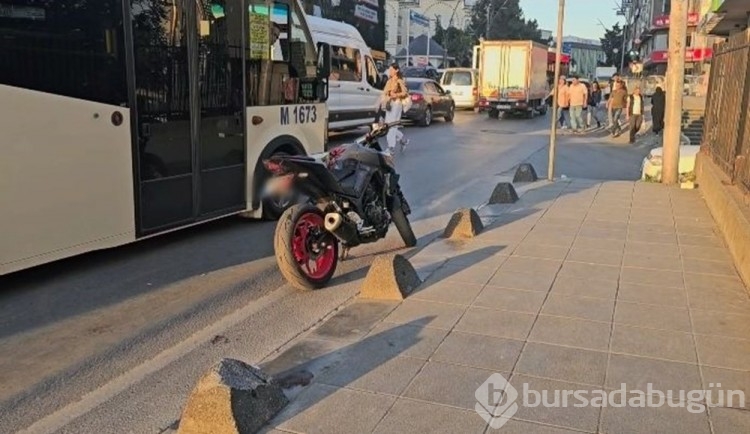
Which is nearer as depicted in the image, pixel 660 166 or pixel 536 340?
pixel 536 340

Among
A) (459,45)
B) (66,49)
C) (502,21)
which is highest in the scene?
(502,21)

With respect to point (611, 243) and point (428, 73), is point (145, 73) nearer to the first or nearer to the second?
point (611, 243)

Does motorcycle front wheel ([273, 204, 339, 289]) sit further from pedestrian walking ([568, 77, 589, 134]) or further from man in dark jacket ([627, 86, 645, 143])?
pedestrian walking ([568, 77, 589, 134])

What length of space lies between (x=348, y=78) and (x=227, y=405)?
1602 cm

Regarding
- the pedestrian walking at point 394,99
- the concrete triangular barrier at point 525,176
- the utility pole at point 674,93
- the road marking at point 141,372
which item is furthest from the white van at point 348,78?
the road marking at point 141,372

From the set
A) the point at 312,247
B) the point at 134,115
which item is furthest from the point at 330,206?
the point at 134,115

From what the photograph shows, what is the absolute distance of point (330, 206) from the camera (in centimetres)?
597

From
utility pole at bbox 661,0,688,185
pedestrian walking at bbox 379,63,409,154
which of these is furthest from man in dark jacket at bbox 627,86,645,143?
utility pole at bbox 661,0,688,185

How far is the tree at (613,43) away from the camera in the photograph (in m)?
105

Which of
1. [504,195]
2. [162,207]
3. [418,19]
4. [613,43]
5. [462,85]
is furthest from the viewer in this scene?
[613,43]

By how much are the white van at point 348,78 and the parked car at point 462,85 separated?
12168 millimetres

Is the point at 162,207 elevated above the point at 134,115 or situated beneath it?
situated beneath

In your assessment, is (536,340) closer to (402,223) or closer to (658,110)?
(402,223)

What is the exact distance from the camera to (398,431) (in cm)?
326
